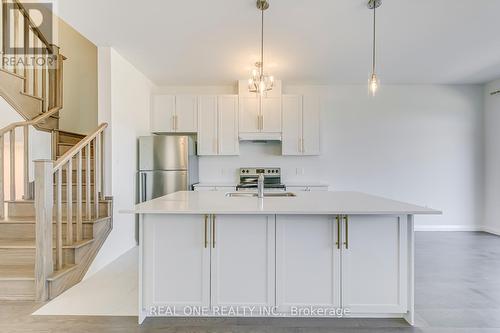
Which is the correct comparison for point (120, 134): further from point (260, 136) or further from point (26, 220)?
point (260, 136)

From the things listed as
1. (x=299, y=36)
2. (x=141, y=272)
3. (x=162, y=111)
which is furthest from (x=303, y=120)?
(x=141, y=272)

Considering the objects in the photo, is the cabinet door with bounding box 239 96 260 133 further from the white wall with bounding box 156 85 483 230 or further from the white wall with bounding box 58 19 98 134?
the white wall with bounding box 58 19 98 134

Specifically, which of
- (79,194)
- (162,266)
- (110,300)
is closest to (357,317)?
(162,266)

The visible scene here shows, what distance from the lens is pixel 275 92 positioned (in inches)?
188

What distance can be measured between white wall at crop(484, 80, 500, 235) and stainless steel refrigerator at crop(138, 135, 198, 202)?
5.07 metres

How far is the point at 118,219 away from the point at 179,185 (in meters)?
0.98

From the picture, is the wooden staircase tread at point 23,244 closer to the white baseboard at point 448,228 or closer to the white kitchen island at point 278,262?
the white kitchen island at point 278,262

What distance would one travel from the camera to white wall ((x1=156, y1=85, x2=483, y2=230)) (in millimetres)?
5062

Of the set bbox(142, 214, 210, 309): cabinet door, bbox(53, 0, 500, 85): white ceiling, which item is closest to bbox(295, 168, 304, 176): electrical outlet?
bbox(53, 0, 500, 85): white ceiling

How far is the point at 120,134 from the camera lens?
3766mm

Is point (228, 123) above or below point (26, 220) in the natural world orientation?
above

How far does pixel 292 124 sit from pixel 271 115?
0.38 metres

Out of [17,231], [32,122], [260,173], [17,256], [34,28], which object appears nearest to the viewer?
[17,256]

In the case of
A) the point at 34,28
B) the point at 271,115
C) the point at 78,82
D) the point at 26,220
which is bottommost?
the point at 26,220
